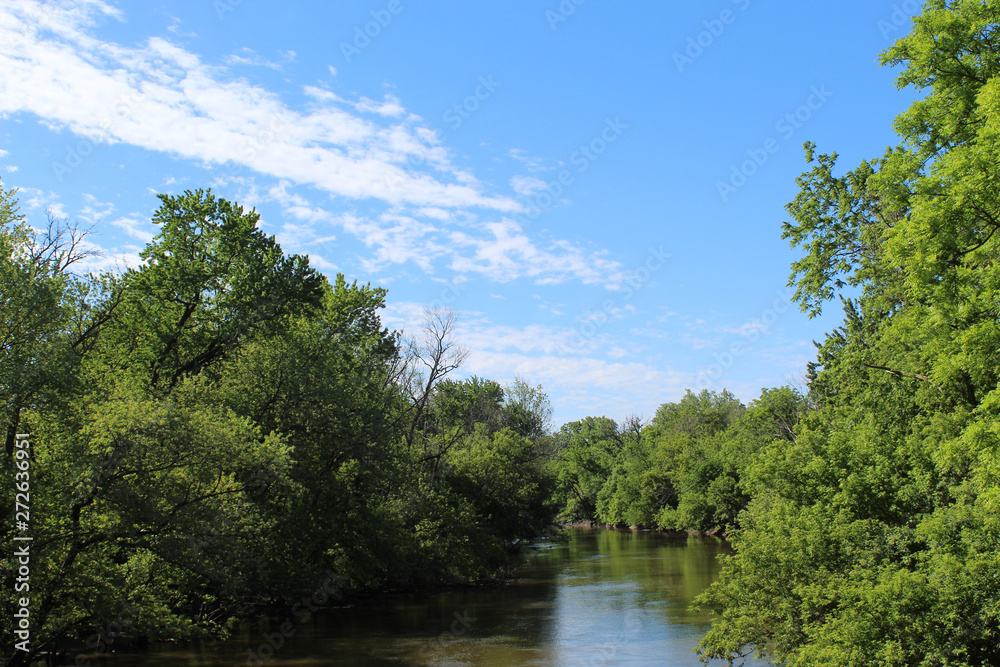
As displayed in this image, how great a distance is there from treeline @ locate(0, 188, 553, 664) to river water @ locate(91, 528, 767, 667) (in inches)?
58.7

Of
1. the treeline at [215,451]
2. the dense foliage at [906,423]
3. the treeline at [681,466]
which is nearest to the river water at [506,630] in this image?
the treeline at [215,451]

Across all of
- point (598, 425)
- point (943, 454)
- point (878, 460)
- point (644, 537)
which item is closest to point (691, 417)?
point (644, 537)

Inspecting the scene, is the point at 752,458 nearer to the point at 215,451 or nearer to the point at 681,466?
the point at 215,451

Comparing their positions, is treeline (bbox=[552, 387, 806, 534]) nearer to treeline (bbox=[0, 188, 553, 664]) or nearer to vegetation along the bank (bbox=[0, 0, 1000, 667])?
treeline (bbox=[0, 188, 553, 664])

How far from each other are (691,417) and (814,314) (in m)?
73.8

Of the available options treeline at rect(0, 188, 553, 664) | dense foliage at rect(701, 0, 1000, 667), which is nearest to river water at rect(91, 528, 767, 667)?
treeline at rect(0, 188, 553, 664)

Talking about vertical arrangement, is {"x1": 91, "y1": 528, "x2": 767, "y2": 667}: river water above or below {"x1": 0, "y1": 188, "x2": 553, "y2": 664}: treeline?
below

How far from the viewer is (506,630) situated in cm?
2548

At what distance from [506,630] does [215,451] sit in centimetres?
1383

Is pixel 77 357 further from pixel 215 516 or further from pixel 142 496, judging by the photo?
pixel 215 516

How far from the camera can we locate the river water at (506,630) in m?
20.9

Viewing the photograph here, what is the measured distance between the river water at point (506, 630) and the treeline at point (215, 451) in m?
1.49

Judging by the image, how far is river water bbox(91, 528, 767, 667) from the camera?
68.7 feet

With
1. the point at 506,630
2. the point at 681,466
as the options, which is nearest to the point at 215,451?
the point at 506,630
